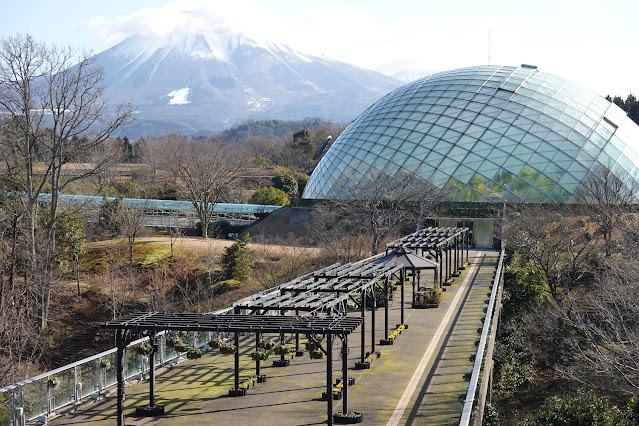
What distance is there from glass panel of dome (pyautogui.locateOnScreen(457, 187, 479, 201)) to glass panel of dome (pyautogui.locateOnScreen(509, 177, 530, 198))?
2912mm

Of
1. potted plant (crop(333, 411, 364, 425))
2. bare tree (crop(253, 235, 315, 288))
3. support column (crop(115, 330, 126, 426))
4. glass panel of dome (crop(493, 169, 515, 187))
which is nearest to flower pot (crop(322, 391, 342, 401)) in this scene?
potted plant (crop(333, 411, 364, 425))

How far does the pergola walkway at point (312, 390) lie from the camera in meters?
17.9

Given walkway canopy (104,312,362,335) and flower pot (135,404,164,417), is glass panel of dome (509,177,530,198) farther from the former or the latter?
flower pot (135,404,164,417)

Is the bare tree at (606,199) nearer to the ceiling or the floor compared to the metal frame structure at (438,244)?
nearer to the ceiling

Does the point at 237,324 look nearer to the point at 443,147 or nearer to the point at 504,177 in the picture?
the point at 504,177

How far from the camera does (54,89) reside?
129 ft

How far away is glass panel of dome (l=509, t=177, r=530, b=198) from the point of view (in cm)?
5792

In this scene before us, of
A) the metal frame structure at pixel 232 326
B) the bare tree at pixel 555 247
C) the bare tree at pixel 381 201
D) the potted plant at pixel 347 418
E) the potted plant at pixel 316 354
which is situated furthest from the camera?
the bare tree at pixel 381 201

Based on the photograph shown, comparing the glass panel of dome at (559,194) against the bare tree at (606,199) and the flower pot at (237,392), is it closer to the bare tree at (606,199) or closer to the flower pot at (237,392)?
the bare tree at (606,199)

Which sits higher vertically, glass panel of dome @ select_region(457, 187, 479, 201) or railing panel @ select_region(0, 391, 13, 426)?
glass panel of dome @ select_region(457, 187, 479, 201)

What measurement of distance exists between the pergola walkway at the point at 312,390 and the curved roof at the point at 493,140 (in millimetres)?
33589

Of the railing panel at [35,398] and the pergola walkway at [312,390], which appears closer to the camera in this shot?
the railing panel at [35,398]

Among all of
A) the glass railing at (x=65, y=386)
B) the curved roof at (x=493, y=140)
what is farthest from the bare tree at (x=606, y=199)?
the glass railing at (x=65, y=386)

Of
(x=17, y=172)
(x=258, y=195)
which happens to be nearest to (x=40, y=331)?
(x=17, y=172)
